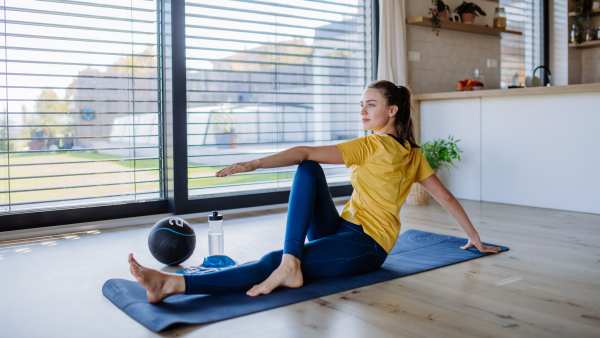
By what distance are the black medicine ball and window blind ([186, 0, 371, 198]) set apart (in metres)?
1.33

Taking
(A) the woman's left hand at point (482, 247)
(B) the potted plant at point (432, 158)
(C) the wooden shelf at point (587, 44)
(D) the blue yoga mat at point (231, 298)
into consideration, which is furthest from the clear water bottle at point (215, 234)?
(C) the wooden shelf at point (587, 44)

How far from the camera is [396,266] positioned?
6.95 ft

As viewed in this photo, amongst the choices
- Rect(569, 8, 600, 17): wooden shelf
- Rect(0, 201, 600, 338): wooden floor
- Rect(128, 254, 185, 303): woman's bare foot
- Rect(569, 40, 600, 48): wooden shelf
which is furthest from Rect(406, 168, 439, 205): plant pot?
Rect(569, 8, 600, 17): wooden shelf

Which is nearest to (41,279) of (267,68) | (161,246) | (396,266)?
(161,246)

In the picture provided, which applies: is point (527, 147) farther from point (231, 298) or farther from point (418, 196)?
point (231, 298)

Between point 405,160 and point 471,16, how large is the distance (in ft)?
10.6

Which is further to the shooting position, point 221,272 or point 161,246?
point 161,246

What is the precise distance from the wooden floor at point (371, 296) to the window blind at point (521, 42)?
3.02 metres

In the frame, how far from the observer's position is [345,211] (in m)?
1.99

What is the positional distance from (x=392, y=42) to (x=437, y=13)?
1.93ft

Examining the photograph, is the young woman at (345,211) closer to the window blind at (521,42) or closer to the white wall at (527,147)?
the white wall at (527,147)

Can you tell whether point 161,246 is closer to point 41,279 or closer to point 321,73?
point 41,279

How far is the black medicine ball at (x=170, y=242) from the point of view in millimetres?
2143

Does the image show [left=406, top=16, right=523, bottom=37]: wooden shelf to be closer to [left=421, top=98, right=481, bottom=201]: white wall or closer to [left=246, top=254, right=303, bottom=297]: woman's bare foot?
[left=421, top=98, right=481, bottom=201]: white wall
